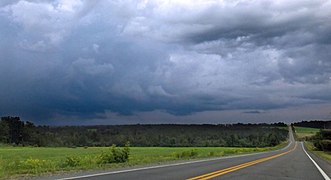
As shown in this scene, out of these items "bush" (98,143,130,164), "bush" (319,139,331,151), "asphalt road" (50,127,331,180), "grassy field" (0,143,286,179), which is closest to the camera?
"asphalt road" (50,127,331,180)

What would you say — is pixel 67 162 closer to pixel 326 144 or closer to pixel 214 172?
pixel 214 172

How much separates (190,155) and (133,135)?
12932cm

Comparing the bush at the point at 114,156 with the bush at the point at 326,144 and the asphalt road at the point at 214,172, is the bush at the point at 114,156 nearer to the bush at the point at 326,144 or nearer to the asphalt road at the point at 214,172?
the asphalt road at the point at 214,172

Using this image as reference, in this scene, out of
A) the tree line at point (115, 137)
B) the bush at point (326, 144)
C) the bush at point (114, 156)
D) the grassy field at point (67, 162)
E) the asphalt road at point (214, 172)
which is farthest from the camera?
the tree line at point (115, 137)

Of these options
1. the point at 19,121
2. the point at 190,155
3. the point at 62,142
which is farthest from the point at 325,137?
the point at 19,121

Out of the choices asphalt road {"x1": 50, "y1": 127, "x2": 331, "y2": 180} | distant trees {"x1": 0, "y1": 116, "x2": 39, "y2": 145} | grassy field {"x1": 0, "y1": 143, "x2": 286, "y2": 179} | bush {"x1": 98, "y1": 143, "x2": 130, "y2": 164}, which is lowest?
asphalt road {"x1": 50, "y1": 127, "x2": 331, "y2": 180}

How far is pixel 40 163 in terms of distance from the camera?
26.2 metres

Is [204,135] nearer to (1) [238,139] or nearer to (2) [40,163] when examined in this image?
(1) [238,139]

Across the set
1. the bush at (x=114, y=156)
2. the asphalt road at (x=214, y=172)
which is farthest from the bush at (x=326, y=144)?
the bush at (x=114, y=156)

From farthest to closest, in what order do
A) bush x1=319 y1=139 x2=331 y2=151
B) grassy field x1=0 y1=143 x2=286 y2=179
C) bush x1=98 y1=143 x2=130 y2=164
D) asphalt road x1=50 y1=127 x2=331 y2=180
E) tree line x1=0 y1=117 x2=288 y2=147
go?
tree line x1=0 y1=117 x2=288 y2=147 → bush x1=319 y1=139 x2=331 y2=151 → bush x1=98 y1=143 x2=130 y2=164 → grassy field x1=0 y1=143 x2=286 y2=179 → asphalt road x1=50 y1=127 x2=331 y2=180

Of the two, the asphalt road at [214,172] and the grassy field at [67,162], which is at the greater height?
the grassy field at [67,162]

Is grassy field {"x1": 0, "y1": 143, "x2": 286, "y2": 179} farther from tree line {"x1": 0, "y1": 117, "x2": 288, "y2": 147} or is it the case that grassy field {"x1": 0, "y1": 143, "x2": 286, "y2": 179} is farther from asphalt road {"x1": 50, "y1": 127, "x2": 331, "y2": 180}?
tree line {"x1": 0, "y1": 117, "x2": 288, "y2": 147}

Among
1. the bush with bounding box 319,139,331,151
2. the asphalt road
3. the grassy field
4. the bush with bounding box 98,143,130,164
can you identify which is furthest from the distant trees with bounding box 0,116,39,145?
the asphalt road

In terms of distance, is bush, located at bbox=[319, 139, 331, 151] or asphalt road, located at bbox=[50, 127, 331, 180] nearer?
asphalt road, located at bbox=[50, 127, 331, 180]
